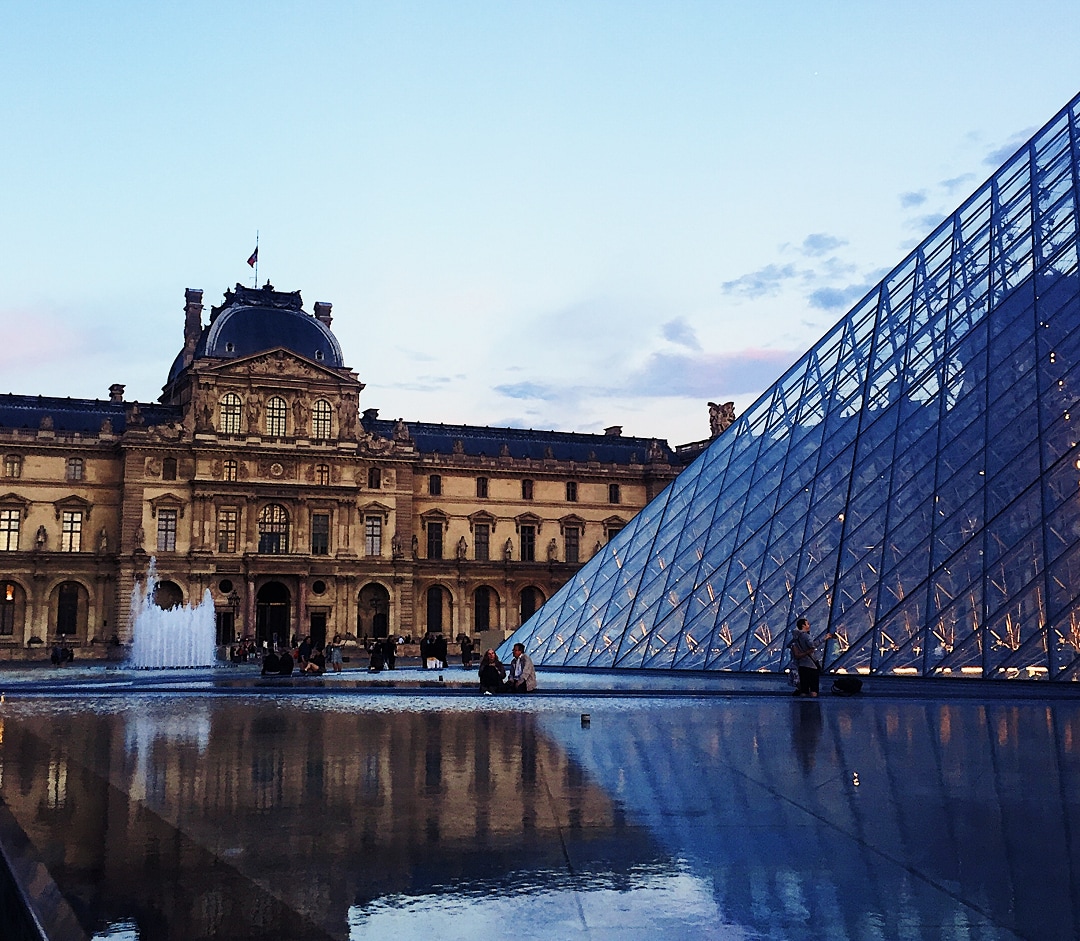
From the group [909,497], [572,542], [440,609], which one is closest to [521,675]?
[909,497]

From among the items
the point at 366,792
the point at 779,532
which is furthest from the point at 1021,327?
the point at 366,792

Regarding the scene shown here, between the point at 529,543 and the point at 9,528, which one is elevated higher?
the point at 9,528

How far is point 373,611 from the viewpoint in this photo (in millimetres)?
57000

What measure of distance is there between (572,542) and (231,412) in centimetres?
1918

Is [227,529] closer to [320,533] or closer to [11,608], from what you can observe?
[320,533]

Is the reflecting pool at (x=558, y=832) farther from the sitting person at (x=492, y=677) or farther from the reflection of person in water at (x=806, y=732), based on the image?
the sitting person at (x=492, y=677)

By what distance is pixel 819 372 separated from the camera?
25.6 metres

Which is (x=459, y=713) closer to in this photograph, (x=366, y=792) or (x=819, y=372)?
(x=366, y=792)

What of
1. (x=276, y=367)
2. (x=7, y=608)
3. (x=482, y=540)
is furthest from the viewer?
(x=482, y=540)

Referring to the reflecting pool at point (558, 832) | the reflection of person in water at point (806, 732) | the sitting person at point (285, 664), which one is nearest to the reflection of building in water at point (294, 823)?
the reflecting pool at point (558, 832)

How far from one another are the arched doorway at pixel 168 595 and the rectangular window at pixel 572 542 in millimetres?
19944

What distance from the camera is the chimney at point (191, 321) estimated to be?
59438 mm

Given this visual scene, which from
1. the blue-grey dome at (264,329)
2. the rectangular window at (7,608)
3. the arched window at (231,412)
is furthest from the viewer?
the blue-grey dome at (264,329)

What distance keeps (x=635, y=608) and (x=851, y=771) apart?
1787cm
